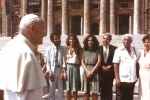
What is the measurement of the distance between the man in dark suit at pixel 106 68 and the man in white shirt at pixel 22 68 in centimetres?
451

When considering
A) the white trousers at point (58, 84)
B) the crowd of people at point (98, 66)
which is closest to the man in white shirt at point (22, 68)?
A: the crowd of people at point (98, 66)

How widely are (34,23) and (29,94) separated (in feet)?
1.80

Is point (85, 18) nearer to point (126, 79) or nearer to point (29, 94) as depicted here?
point (126, 79)

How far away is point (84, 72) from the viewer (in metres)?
6.49

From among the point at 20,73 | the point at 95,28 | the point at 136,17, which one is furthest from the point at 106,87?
the point at 95,28

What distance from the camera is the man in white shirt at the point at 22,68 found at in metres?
1.84

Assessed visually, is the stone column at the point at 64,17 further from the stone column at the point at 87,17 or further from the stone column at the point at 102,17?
the stone column at the point at 102,17

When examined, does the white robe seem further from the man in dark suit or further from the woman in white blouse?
the man in dark suit

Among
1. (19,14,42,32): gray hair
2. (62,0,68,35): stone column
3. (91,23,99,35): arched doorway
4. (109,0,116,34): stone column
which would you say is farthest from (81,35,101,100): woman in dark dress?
(91,23,99,35): arched doorway

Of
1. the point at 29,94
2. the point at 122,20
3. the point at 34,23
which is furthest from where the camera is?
the point at 122,20

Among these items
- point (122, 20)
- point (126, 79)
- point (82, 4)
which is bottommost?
point (126, 79)

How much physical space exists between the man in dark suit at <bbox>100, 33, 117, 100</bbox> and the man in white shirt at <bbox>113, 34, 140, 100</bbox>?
0.57 meters

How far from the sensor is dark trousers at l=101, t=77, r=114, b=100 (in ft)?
21.1

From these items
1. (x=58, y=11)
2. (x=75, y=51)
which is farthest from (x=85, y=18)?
(x=75, y=51)
